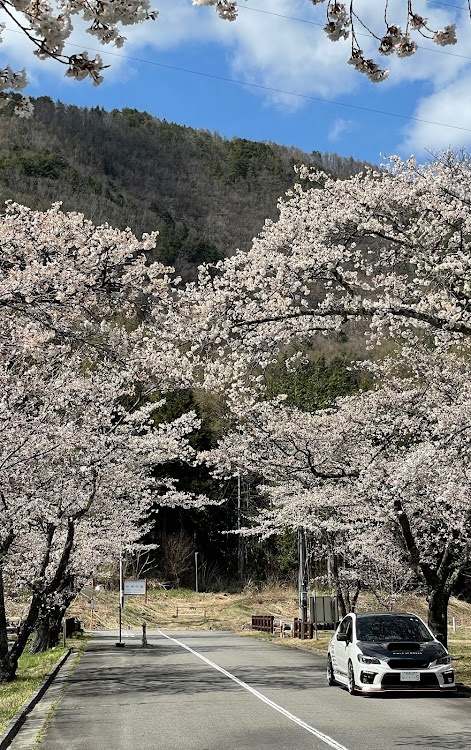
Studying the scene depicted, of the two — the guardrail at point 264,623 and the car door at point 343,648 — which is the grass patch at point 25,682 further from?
the guardrail at point 264,623

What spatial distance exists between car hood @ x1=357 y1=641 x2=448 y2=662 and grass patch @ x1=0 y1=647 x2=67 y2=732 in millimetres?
5919

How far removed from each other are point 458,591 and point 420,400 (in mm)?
44615

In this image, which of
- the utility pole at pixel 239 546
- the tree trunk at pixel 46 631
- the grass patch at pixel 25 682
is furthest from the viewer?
the utility pole at pixel 239 546

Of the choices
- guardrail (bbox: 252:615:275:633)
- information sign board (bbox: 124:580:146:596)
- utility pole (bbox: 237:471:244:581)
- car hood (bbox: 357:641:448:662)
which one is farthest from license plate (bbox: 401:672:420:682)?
utility pole (bbox: 237:471:244:581)

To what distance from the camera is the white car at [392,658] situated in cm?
1367

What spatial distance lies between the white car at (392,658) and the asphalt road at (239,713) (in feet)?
1.00

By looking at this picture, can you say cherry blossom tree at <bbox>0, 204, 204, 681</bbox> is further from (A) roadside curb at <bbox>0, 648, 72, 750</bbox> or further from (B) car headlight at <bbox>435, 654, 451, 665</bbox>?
(B) car headlight at <bbox>435, 654, 451, 665</bbox>

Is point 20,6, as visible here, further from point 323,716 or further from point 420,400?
point 420,400

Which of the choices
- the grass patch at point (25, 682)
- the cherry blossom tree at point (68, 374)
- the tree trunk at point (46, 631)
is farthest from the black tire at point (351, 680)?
the tree trunk at point (46, 631)

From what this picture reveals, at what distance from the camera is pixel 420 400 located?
21.1 meters

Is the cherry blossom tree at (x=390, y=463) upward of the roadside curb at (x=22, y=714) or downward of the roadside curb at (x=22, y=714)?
upward

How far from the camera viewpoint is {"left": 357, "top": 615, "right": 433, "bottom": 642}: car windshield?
Result: 14703 millimetres

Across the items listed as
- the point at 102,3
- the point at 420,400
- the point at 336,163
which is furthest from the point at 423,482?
the point at 336,163

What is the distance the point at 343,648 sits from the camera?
49.7 feet
